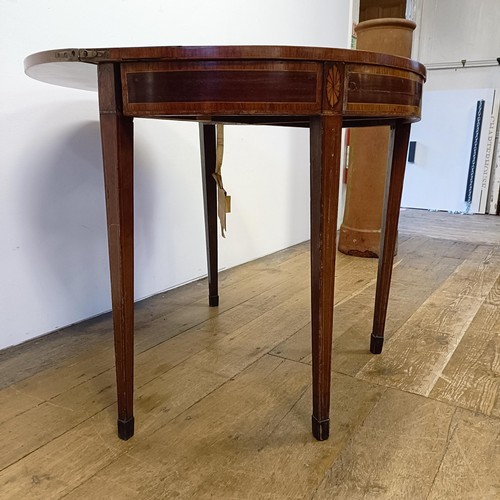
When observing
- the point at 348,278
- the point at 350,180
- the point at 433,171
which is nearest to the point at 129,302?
the point at 348,278

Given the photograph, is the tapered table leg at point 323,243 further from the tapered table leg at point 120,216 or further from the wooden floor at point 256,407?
the tapered table leg at point 120,216

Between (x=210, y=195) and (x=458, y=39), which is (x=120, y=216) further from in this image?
(x=458, y=39)

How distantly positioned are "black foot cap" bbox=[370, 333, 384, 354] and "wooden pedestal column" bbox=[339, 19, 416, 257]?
1.04 m

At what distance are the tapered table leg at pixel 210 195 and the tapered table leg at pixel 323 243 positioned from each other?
65 centimetres

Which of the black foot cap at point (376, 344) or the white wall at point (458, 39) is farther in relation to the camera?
the white wall at point (458, 39)

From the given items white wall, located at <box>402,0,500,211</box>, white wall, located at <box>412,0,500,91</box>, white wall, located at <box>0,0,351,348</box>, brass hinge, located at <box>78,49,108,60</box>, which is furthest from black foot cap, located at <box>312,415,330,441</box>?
white wall, located at <box>412,0,500,91</box>

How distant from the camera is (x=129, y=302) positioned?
74cm

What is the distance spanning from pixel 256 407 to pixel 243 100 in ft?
1.79

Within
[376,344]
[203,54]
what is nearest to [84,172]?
[203,54]

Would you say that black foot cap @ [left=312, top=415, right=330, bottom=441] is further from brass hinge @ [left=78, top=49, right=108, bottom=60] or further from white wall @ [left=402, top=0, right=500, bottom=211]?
white wall @ [left=402, top=0, right=500, bottom=211]

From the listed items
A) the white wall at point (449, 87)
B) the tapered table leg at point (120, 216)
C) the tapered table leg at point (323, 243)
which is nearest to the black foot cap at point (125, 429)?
the tapered table leg at point (120, 216)

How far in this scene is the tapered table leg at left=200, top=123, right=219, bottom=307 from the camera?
4.20ft

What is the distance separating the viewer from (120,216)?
70 centimetres

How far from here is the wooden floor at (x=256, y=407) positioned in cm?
67
